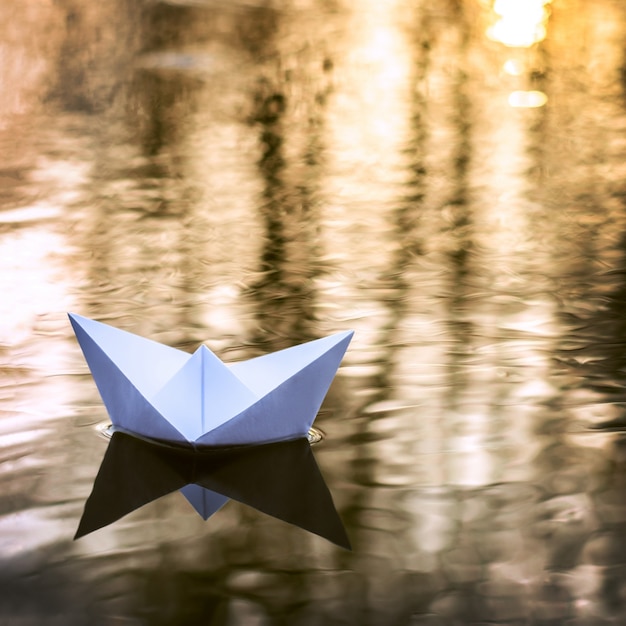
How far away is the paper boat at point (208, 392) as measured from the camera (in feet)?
3.10

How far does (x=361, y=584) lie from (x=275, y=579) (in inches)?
2.5

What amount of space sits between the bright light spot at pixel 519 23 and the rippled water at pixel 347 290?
44 millimetres

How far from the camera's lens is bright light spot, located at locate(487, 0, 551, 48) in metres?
3.44

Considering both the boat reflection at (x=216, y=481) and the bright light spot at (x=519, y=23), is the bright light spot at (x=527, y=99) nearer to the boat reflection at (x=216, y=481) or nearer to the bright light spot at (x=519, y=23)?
the bright light spot at (x=519, y=23)

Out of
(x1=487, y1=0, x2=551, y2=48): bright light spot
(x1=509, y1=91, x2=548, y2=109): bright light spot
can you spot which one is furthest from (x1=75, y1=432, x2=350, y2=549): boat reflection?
(x1=487, y1=0, x2=551, y2=48): bright light spot

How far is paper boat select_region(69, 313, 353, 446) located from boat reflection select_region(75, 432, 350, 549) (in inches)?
0.6

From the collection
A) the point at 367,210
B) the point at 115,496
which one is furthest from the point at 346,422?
the point at 367,210

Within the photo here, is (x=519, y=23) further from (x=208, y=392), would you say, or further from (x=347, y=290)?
(x=208, y=392)

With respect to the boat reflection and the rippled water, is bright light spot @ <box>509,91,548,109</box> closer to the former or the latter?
the rippled water

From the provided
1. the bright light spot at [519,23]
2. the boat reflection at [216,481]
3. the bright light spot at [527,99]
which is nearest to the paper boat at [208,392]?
the boat reflection at [216,481]

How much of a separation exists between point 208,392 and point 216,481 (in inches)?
3.3

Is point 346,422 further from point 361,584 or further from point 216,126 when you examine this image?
point 216,126

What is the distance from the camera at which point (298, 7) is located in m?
3.87

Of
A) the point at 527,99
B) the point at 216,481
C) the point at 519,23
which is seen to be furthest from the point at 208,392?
the point at 519,23
